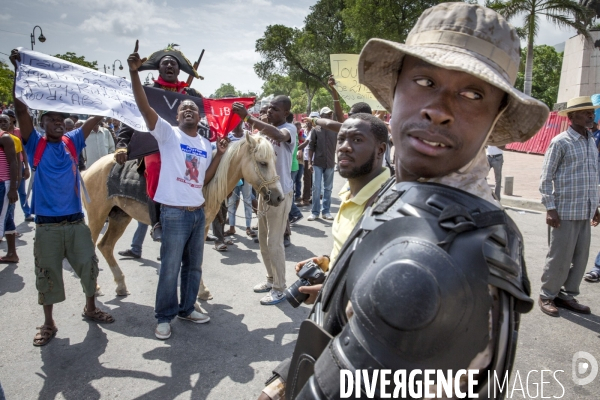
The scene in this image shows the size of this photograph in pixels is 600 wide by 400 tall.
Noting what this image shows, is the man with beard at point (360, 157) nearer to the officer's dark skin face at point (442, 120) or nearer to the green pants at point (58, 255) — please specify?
the officer's dark skin face at point (442, 120)

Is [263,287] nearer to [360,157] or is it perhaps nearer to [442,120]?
[360,157]

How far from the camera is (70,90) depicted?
11.9 ft

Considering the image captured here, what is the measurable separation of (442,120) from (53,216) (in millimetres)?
4088

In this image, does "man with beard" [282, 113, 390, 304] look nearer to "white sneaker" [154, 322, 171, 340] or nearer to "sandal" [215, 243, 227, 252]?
"white sneaker" [154, 322, 171, 340]

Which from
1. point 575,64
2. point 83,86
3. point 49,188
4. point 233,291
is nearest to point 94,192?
point 49,188

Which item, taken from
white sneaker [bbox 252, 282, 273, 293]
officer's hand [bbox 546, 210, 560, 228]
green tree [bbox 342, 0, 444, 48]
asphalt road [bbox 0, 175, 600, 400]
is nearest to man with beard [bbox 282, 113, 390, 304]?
asphalt road [bbox 0, 175, 600, 400]

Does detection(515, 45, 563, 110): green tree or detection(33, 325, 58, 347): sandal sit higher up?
detection(515, 45, 563, 110): green tree

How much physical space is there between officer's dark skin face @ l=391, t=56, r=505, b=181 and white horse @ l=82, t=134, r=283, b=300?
12.0ft

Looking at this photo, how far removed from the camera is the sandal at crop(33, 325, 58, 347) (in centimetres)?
369

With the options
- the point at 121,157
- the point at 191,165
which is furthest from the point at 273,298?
the point at 121,157

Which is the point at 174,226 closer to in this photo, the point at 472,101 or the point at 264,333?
the point at 264,333

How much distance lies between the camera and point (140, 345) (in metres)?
3.82

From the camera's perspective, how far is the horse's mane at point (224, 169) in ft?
15.1

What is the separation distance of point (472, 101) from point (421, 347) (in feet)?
2.06
